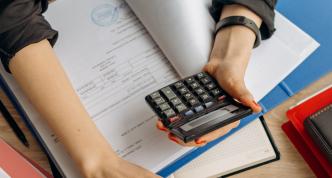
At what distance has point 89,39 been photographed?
2.11ft

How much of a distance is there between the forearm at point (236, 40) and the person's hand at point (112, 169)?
0.19 m

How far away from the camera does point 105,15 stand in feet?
2.17

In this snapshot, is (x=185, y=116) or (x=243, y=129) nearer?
(x=185, y=116)

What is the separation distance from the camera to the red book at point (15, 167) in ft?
1.42

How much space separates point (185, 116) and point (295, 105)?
0.21 m

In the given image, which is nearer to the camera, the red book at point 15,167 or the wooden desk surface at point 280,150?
the red book at point 15,167

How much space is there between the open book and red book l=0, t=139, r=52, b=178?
0.12 feet

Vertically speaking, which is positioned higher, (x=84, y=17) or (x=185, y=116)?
(x=84, y=17)

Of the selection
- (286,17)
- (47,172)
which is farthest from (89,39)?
(286,17)

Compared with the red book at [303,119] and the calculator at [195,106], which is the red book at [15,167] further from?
the red book at [303,119]

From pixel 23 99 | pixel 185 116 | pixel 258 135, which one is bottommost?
pixel 258 135

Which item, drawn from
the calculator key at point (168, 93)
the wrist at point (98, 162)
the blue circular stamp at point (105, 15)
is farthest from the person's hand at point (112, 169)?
the blue circular stamp at point (105, 15)

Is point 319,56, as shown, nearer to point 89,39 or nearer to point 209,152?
point 209,152

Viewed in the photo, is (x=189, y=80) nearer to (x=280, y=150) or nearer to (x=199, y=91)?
(x=199, y=91)
